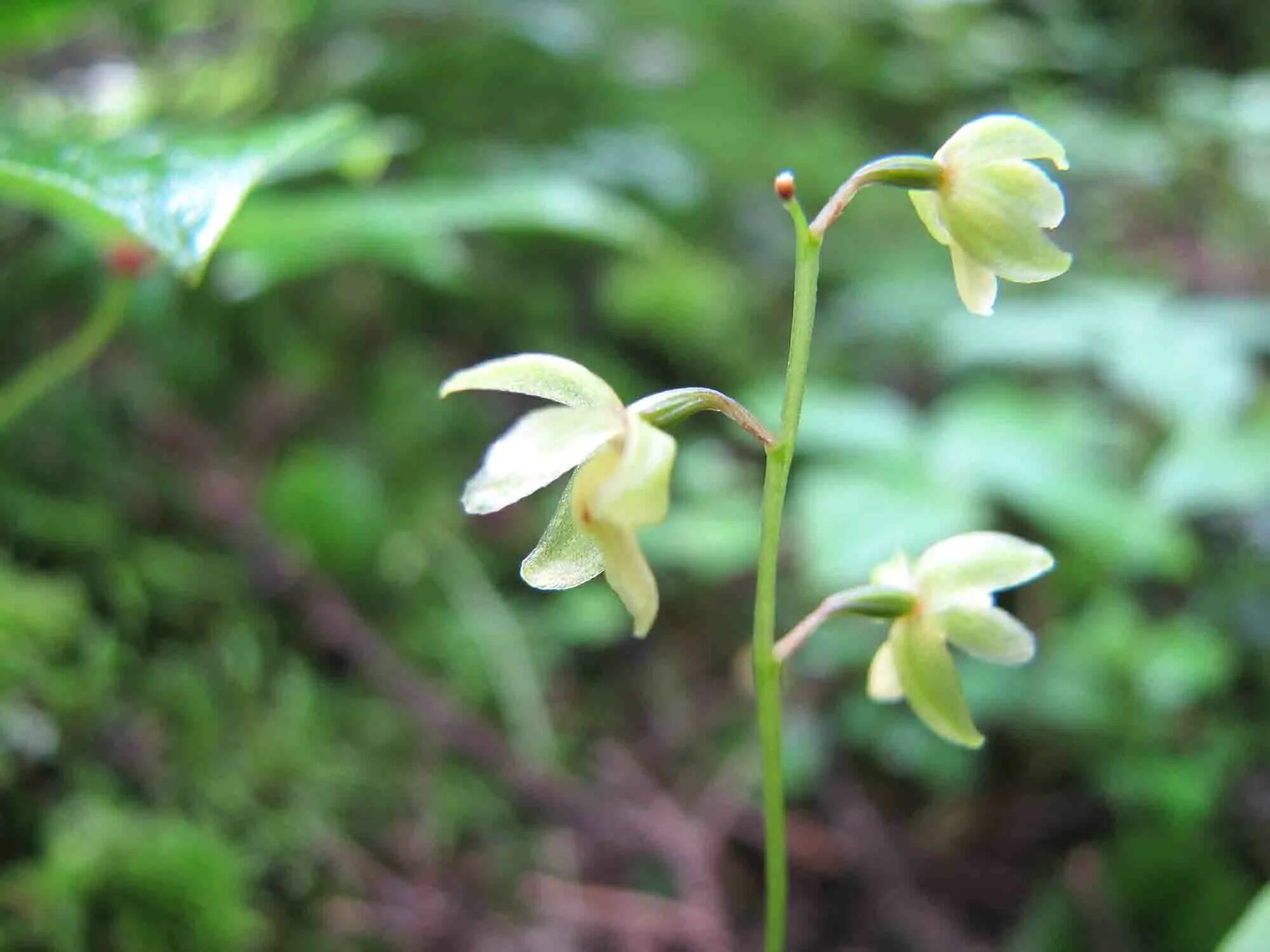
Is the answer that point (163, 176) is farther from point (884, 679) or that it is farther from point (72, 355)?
point (884, 679)

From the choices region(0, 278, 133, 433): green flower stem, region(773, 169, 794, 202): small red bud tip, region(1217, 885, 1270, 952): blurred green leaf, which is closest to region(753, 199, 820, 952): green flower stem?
region(773, 169, 794, 202): small red bud tip

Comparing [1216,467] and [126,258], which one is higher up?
[126,258]

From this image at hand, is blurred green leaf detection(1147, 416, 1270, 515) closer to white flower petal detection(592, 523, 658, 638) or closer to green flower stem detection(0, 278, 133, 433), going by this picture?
white flower petal detection(592, 523, 658, 638)

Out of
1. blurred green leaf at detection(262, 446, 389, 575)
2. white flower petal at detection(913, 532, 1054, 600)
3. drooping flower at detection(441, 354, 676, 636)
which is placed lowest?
blurred green leaf at detection(262, 446, 389, 575)

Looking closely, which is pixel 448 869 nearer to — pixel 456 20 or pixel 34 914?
pixel 34 914

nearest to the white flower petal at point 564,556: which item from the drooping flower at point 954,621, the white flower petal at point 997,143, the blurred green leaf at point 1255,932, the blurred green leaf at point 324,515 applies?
the drooping flower at point 954,621

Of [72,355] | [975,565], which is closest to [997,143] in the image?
[975,565]

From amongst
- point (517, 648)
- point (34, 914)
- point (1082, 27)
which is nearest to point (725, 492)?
point (517, 648)
